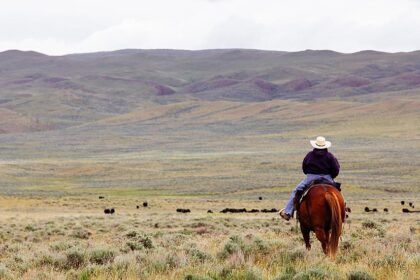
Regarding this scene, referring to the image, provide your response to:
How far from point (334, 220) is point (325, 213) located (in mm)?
234

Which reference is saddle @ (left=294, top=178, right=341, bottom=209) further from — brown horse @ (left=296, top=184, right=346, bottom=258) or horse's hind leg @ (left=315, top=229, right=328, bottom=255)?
horse's hind leg @ (left=315, top=229, right=328, bottom=255)

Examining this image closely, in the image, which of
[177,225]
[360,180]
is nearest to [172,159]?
[360,180]

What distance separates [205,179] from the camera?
73.9m

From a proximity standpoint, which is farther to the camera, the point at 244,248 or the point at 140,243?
the point at 140,243

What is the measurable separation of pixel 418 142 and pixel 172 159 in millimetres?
38281

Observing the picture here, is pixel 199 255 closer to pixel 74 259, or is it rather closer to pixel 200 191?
pixel 74 259

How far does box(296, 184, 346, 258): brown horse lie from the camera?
38.0ft

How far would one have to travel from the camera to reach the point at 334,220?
1164 cm

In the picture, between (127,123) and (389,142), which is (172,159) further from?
(127,123)

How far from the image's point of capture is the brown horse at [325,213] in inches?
456

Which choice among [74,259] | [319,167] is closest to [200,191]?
[319,167]

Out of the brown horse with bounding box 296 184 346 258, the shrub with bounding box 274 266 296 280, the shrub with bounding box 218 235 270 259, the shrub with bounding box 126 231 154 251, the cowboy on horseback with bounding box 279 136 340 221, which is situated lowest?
the shrub with bounding box 126 231 154 251

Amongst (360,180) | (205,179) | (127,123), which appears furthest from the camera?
(127,123)

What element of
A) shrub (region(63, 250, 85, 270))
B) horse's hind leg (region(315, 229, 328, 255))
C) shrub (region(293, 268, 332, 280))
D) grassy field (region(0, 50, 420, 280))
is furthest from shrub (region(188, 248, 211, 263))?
shrub (region(293, 268, 332, 280))
